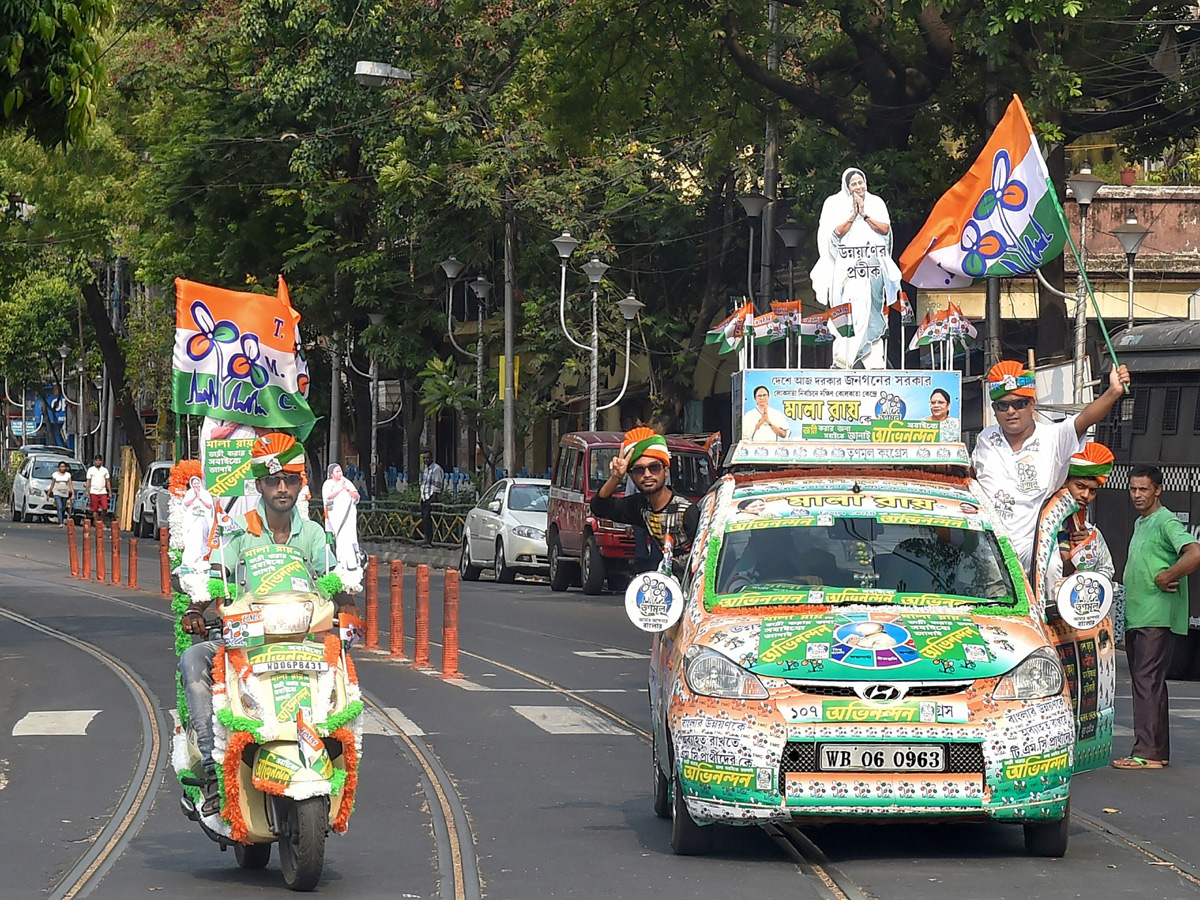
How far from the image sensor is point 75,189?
48344 mm

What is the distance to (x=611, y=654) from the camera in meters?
19.3

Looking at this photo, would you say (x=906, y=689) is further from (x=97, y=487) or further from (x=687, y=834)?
(x=97, y=487)

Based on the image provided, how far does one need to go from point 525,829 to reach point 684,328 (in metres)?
31.8

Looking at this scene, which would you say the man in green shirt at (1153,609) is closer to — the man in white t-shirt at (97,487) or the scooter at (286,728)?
the scooter at (286,728)

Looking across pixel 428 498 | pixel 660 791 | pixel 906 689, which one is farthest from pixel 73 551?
pixel 906 689

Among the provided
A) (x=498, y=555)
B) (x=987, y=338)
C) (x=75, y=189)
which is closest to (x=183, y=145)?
(x=75, y=189)

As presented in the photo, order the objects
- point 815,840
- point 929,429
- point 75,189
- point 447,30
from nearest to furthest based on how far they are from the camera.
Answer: point 815,840 → point 929,429 → point 447,30 → point 75,189

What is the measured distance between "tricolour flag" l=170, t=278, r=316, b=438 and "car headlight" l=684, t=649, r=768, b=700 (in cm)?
927

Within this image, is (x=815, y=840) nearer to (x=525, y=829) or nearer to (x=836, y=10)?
(x=525, y=829)

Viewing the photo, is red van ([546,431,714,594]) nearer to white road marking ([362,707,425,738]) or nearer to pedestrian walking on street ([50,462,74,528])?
white road marking ([362,707,425,738])

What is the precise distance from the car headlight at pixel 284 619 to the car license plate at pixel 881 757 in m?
2.12

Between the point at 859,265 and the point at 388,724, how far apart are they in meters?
8.39

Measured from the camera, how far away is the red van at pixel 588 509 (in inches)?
1112

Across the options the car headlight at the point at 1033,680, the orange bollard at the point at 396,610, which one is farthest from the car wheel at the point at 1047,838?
the orange bollard at the point at 396,610
